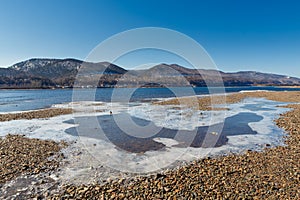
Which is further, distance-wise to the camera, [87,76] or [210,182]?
[87,76]

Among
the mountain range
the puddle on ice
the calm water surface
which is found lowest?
the puddle on ice

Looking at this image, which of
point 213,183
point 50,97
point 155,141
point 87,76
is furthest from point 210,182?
point 87,76

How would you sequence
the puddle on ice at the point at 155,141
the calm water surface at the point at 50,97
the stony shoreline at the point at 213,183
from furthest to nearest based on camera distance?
the calm water surface at the point at 50,97 → the puddle on ice at the point at 155,141 → the stony shoreline at the point at 213,183

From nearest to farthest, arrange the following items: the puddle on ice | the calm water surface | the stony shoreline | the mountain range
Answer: the stony shoreline < the puddle on ice < the calm water surface < the mountain range

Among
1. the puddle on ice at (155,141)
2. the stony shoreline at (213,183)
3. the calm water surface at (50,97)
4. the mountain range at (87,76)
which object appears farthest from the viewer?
the mountain range at (87,76)

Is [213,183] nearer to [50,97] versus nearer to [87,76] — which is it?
[50,97]

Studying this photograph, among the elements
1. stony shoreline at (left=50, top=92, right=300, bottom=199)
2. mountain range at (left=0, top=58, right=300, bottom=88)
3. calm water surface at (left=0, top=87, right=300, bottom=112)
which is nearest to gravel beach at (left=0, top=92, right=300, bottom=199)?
stony shoreline at (left=50, top=92, right=300, bottom=199)

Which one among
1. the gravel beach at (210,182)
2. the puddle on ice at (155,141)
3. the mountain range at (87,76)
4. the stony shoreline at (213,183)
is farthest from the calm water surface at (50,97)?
the stony shoreline at (213,183)

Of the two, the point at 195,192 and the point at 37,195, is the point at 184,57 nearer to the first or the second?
the point at 195,192

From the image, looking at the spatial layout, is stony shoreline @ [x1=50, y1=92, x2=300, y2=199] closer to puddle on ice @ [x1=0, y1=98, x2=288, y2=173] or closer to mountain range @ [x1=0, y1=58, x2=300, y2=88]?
puddle on ice @ [x1=0, y1=98, x2=288, y2=173]

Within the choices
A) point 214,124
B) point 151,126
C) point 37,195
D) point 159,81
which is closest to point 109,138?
point 151,126

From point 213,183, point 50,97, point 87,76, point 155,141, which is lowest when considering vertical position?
point 155,141

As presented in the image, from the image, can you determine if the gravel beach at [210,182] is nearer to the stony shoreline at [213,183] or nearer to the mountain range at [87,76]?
the stony shoreline at [213,183]

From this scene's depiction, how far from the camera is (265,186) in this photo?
533 centimetres
